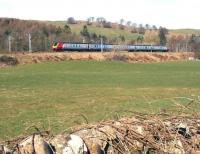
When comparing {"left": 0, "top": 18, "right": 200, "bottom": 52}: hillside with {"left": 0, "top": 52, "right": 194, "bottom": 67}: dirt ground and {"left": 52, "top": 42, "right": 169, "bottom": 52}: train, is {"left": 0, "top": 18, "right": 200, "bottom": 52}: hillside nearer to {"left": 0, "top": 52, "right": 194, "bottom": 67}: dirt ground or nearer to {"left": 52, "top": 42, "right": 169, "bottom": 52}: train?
{"left": 52, "top": 42, "right": 169, "bottom": 52}: train

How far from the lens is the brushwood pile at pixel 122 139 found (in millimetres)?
4820

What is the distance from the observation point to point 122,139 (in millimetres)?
5156

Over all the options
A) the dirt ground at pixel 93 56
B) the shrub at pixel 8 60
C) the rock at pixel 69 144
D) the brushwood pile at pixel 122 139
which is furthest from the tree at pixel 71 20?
the rock at pixel 69 144

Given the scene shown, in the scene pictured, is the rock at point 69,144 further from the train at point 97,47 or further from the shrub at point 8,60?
the train at point 97,47

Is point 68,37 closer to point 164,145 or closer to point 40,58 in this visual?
point 40,58

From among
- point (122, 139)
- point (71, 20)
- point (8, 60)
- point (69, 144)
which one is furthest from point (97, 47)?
point (69, 144)

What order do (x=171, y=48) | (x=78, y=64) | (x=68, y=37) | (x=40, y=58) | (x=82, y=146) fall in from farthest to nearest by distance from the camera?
(x=171, y=48) → (x=68, y=37) → (x=40, y=58) → (x=78, y=64) → (x=82, y=146)

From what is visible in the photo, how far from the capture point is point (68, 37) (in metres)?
134

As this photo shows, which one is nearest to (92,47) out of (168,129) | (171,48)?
(171,48)

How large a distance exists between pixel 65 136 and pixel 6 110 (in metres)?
18.7

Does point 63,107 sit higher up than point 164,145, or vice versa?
point 164,145

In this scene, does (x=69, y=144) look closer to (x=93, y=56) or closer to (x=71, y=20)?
(x=93, y=56)

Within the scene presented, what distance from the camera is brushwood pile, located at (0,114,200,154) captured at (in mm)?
4820

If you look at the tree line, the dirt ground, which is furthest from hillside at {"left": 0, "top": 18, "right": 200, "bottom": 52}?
the dirt ground
